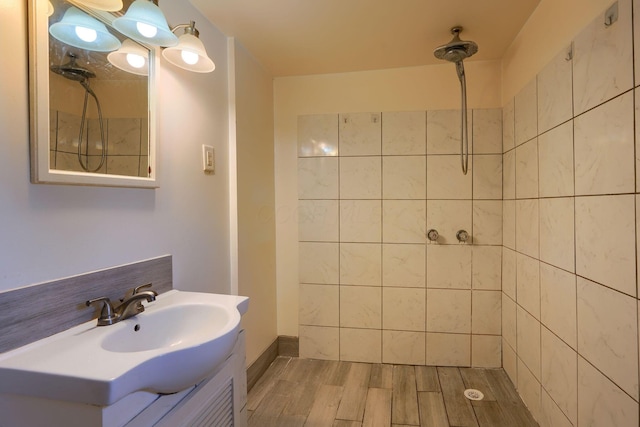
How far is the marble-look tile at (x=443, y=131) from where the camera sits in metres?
2.05

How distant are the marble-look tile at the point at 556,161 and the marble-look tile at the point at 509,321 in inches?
29.7

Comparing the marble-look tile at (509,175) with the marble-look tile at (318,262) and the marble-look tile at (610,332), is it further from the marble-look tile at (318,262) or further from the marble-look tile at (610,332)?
the marble-look tile at (318,262)

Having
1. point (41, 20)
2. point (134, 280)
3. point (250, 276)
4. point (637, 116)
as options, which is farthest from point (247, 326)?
point (637, 116)

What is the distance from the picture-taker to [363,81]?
2174 mm

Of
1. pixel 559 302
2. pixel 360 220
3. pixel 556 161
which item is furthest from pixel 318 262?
Answer: pixel 556 161

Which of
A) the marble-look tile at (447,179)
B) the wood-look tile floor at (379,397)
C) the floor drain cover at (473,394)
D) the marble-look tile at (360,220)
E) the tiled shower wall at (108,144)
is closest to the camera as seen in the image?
the tiled shower wall at (108,144)

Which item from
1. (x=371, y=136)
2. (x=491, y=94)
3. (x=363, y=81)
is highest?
(x=363, y=81)

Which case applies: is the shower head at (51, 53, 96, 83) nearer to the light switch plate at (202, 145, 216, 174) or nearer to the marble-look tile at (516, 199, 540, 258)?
the light switch plate at (202, 145, 216, 174)

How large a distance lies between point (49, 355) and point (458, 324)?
2083mm

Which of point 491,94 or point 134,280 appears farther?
point 491,94

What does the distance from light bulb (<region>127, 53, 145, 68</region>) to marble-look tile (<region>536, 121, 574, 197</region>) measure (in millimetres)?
1656

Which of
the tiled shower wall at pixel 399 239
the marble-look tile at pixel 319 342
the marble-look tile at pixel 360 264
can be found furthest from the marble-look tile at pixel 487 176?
the marble-look tile at pixel 319 342

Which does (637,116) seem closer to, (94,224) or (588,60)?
(588,60)

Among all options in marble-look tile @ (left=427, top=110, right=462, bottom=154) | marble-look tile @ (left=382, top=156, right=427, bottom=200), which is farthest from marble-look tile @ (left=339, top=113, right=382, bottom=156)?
marble-look tile @ (left=427, top=110, right=462, bottom=154)
